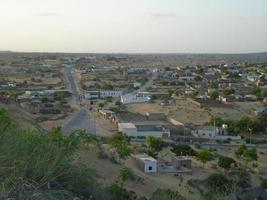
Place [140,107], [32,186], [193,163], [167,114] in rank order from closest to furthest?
[32,186]
[193,163]
[167,114]
[140,107]

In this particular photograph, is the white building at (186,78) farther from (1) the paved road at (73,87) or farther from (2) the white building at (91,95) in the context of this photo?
(2) the white building at (91,95)

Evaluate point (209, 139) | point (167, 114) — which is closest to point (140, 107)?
point (167, 114)

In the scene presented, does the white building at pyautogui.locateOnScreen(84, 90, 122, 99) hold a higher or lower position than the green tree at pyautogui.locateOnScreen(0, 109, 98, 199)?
lower

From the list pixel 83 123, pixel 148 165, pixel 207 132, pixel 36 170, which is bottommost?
pixel 83 123

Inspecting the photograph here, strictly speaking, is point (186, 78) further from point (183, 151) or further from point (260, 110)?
point (183, 151)

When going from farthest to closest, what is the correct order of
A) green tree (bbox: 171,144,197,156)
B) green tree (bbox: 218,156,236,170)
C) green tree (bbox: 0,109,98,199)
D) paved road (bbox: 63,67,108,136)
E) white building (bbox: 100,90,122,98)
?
white building (bbox: 100,90,122,98)
paved road (bbox: 63,67,108,136)
green tree (bbox: 171,144,197,156)
green tree (bbox: 218,156,236,170)
green tree (bbox: 0,109,98,199)

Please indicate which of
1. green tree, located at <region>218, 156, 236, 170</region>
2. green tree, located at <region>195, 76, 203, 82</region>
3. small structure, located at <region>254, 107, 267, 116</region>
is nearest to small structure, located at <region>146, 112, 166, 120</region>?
small structure, located at <region>254, 107, 267, 116</region>

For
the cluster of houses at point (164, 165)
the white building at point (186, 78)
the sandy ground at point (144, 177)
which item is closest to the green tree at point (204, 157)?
the sandy ground at point (144, 177)

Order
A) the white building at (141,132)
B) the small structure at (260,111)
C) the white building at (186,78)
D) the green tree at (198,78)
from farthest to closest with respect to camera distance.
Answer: the white building at (186,78), the green tree at (198,78), the small structure at (260,111), the white building at (141,132)

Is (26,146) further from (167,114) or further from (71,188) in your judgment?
(167,114)

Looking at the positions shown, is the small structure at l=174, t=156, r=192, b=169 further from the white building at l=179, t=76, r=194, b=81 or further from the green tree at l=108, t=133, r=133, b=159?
the white building at l=179, t=76, r=194, b=81

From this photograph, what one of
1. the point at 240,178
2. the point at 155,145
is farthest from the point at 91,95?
the point at 240,178
